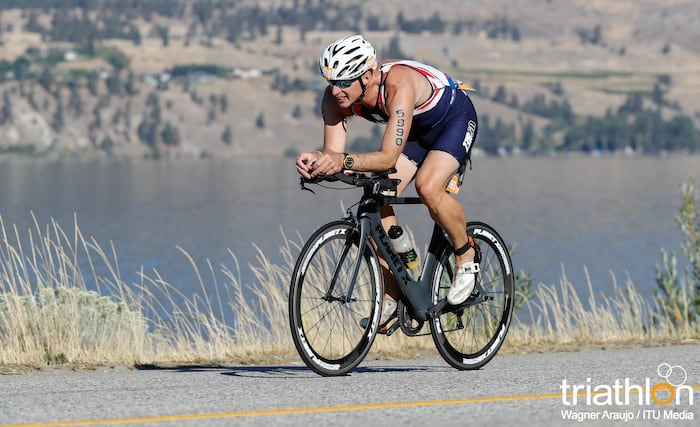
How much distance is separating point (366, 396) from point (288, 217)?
79.0m

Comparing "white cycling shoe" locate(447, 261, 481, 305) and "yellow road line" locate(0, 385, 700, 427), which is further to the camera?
"white cycling shoe" locate(447, 261, 481, 305)

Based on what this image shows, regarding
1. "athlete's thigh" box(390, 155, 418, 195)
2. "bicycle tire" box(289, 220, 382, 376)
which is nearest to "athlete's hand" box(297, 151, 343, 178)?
"bicycle tire" box(289, 220, 382, 376)

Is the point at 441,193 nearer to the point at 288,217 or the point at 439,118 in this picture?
the point at 439,118

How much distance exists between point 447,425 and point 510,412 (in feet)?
1.53

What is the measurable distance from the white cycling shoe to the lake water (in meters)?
15.6

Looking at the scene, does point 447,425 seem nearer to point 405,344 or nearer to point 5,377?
point 5,377

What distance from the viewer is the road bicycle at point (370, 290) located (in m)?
7.68

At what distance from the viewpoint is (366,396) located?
6.86 m

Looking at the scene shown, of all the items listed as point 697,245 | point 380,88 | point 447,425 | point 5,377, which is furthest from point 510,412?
point 697,245

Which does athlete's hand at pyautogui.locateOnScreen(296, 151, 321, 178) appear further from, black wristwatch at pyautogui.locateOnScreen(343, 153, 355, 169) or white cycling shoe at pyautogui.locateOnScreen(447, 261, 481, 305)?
white cycling shoe at pyautogui.locateOnScreen(447, 261, 481, 305)

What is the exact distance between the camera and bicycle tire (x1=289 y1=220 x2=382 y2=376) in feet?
24.8

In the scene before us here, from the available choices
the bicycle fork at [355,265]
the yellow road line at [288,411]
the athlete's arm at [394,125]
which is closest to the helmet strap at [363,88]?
the athlete's arm at [394,125]

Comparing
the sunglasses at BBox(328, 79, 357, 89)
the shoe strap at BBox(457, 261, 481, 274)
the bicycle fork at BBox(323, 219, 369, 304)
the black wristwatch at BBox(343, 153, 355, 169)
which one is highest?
the sunglasses at BBox(328, 79, 357, 89)

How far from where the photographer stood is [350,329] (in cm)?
890
